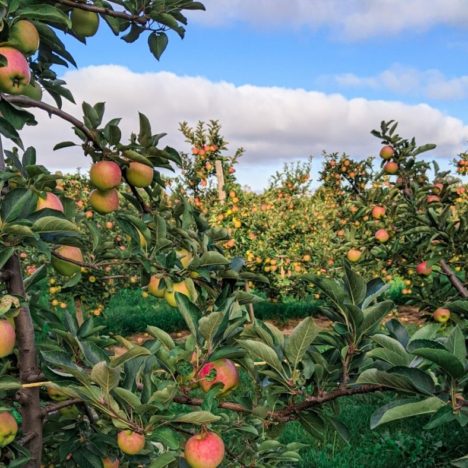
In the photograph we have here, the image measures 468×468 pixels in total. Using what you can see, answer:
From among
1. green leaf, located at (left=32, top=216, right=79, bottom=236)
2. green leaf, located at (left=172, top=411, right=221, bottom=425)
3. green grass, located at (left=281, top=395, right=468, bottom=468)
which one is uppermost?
green leaf, located at (left=32, top=216, right=79, bottom=236)

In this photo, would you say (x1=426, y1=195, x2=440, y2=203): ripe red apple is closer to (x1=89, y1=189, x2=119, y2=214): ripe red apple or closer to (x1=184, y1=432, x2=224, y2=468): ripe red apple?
(x1=89, y1=189, x2=119, y2=214): ripe red apple

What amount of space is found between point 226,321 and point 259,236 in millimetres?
6676

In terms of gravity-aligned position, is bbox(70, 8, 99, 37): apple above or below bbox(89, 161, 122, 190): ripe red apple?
above

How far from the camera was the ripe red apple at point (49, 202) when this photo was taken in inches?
58.4

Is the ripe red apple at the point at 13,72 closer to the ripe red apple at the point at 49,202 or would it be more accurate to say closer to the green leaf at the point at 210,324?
the ripe red apple at the point at 49,202

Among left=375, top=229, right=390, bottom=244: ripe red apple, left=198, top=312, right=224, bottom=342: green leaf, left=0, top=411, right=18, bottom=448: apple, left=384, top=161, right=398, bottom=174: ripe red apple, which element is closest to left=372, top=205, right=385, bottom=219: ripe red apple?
left=375, top=229, right=390, bottom=244: ripe red apple

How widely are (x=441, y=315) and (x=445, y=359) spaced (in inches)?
111

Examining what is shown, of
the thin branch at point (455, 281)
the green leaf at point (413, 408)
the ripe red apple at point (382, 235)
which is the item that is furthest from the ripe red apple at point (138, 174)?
the ripe red apple at point (382, 235)

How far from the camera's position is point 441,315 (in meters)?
3.60

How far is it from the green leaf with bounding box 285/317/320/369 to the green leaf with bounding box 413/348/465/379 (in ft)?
0.91

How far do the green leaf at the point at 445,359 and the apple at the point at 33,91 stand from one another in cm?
129

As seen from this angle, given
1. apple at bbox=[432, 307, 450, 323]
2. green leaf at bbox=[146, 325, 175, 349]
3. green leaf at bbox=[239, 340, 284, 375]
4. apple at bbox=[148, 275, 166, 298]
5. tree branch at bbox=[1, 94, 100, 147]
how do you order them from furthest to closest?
apple at bbox=[432, 307, 450, 323]
apple at bbox=[148, 275, 166, 298]
tree branch at bbox=[1, 94, 100, 147]
green leaf at bbox=[146, 325, 175, 349]
green leaf at bbox=[239, 340, 284, 375]

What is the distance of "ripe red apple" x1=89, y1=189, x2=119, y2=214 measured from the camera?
175 cm

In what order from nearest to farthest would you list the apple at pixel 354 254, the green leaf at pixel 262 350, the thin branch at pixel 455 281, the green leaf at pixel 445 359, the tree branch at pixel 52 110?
the green leaf at pixel 445 359
the green leaf at pixel 262 350
the tree branch at pixel 52 110
the thin branch at pixel 455 281
the apple at pixel 354 254
